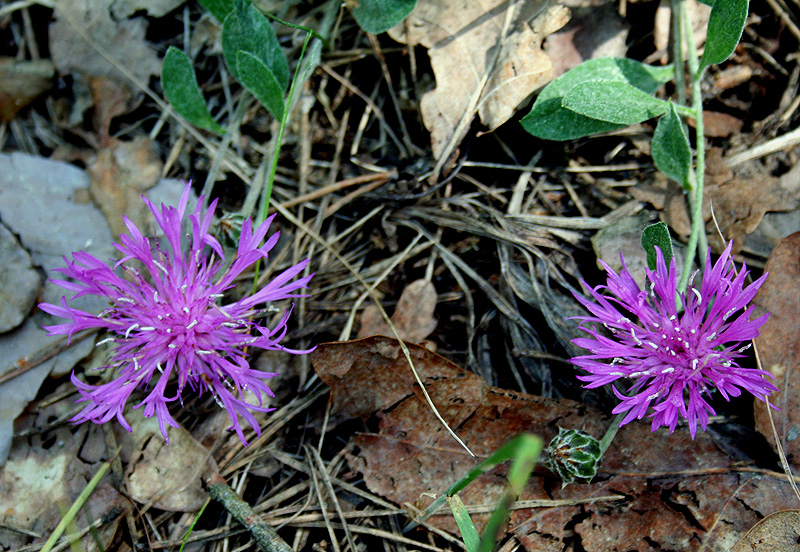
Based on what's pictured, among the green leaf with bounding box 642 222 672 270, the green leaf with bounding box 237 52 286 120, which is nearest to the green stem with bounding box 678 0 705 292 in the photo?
the green leaf with bounding box 642 222 672 270

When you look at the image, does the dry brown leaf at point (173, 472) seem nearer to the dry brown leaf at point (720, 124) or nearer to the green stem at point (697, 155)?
the green stem at point (697, 155)

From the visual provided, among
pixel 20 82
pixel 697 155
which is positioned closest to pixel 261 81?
pixel 20 82

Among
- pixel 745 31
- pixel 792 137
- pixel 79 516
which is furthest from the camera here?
pixel 745 31

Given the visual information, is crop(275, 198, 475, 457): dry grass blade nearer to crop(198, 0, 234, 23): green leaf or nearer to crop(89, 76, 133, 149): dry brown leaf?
crop(198, 0, 234, 23): green leaf

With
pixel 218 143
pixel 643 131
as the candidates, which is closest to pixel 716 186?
pixel 643 131

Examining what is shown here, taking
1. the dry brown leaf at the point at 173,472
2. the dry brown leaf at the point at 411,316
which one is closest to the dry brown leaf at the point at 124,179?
the dry brown leaf at the point at 173,472

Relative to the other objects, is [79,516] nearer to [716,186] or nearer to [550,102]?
[550,102]
